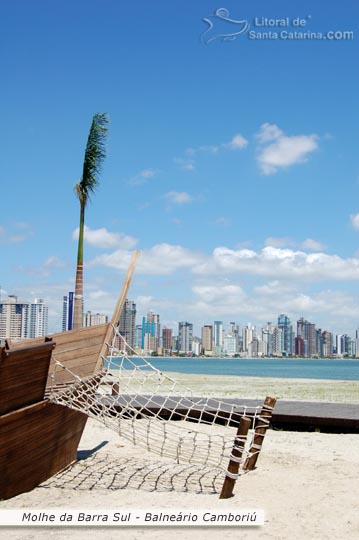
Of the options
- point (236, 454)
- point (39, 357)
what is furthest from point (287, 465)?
point (39, 357)

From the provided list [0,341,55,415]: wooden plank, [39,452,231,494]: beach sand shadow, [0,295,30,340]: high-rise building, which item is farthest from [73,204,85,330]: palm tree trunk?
[0,295,30,340]: high-rise building

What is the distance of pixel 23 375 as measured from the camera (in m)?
4.47

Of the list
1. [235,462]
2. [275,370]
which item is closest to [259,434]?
[235,462]

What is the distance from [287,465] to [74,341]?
8.39 ft

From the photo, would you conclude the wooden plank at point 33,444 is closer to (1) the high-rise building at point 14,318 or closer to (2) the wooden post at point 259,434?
(2) the wooden post at point 259,434

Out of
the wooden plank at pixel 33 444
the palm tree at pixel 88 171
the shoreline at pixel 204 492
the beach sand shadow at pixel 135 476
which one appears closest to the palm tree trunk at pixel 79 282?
the palm tree at pixel 88 171

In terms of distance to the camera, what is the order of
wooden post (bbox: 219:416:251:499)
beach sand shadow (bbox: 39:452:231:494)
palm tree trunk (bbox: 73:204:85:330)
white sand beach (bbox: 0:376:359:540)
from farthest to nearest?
1. palm tree trunk (bbox: 73:204:85:330)
2. beach sand shadow (bbox: 39:452:231:494)
3. wooden post (bbox: 219:416:251:499)
4. white sand beach (bbox: 0:376:359:540)

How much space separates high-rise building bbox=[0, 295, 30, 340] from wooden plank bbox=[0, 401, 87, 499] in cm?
3862

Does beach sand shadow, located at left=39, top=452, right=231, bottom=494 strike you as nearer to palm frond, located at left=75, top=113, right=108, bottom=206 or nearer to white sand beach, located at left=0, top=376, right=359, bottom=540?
white sand beach, located at left=0, top=376, right=359, bottom=540

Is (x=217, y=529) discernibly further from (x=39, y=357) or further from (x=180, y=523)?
(x=39, y=357)

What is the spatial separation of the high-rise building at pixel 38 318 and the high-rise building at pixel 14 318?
50.2 inches

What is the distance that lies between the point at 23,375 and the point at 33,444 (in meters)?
0.69

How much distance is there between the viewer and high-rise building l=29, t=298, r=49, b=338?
171ft

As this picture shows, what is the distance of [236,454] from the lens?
484 cm
